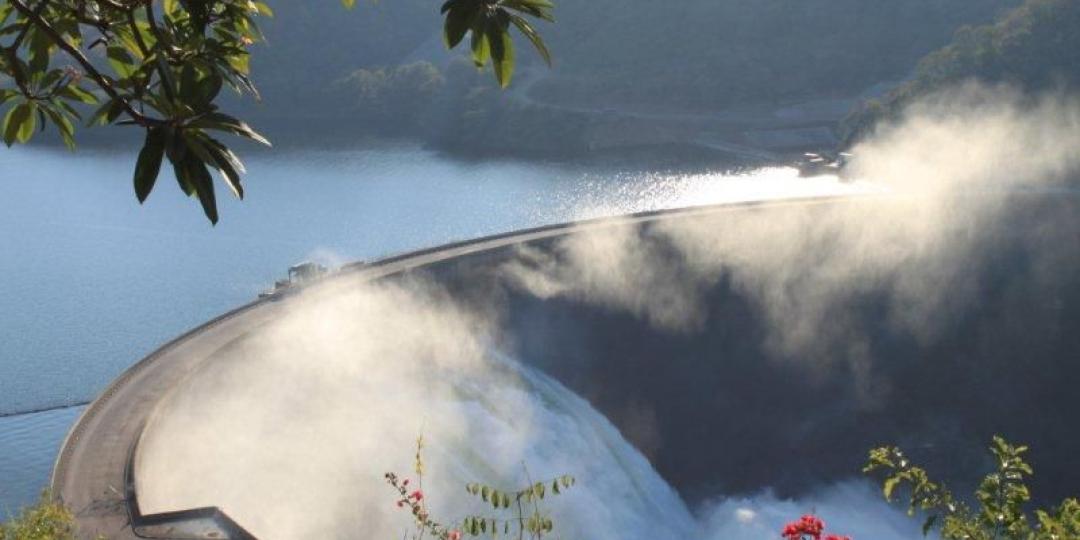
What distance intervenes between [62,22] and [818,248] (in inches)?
1589

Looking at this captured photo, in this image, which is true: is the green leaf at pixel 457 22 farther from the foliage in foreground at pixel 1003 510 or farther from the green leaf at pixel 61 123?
the foliage in foreground at pixel 1003 510

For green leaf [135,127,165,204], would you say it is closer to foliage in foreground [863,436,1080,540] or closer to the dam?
foliage in foreground [863,436,1080,540]

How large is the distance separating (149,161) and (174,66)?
2.20 ft

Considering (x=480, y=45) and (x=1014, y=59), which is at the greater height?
(x=1014, y=59)

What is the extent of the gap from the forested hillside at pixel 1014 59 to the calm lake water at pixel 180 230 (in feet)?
37.7

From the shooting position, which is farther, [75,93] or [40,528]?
[40,528]

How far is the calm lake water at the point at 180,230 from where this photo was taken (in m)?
38.5

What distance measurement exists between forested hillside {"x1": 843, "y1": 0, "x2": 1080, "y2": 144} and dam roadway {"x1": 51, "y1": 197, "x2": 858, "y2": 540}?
41.7 m

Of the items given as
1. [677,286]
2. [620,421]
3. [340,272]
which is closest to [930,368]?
[677,286]

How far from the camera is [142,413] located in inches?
1019

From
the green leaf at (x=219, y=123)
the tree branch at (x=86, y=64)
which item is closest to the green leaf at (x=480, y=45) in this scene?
the green leaf at (x=219, y=123)

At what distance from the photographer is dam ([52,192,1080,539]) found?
25.5 meters

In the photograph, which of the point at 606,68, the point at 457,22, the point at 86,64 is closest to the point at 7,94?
the point at 86,64

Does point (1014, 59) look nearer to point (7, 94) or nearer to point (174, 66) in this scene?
point (174, 66)
